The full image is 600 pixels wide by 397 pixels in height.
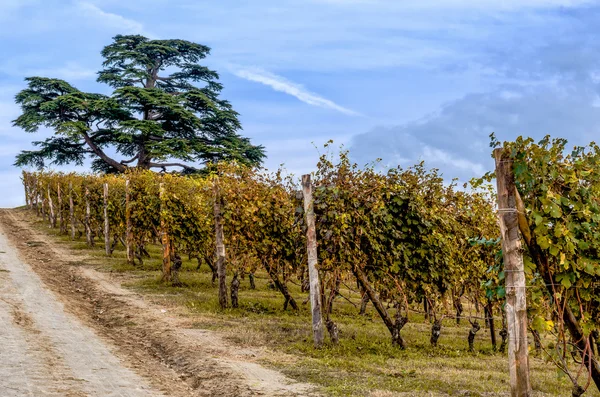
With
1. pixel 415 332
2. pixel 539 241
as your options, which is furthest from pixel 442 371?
pixel 415 332

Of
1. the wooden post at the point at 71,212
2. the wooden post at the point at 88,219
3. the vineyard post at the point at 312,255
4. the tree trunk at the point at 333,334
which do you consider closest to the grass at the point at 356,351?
the tree trunk at the point at 333,334

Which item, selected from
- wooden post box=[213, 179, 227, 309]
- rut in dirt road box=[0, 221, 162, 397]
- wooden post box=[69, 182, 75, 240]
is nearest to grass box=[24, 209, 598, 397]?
wooden post box=[213, 179, 227, 309]

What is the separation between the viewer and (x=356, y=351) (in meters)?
12.4

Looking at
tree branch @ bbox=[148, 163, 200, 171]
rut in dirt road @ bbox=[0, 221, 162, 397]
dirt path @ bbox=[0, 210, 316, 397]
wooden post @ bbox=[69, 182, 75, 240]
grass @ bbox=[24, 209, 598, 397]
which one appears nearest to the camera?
rut in dirt road @ bbox=[0, 221, 162, 397]

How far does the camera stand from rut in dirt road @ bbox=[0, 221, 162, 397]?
9.31m

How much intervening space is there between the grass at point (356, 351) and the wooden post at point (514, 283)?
2095 mm

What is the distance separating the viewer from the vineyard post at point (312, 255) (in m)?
12.4

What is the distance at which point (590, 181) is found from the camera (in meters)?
8.19

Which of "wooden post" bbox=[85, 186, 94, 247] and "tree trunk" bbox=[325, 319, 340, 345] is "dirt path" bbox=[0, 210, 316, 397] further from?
"wooden post" bbox=[85, 186, 94, 247]

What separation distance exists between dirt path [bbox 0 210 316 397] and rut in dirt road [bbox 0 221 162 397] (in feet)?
0.05

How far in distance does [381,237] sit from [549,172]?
5.51 meters

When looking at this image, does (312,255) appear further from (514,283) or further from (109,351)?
(514,283)

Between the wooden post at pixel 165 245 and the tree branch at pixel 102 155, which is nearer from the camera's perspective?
the wooden post at pixel 165 245

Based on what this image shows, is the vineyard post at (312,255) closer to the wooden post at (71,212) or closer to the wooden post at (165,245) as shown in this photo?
the wooden post at (165,245)
